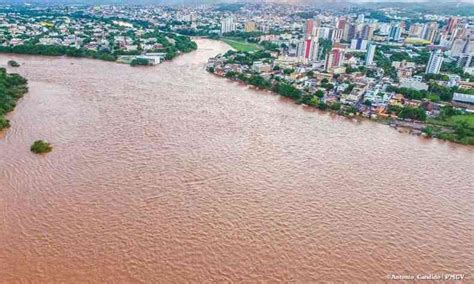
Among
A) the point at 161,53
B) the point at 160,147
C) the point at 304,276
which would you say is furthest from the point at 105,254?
the point at 161,53

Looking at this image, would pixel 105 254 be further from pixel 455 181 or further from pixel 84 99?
pixel 84 99

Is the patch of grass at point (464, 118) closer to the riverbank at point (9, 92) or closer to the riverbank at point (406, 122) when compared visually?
the riverbank at point (406, 122)

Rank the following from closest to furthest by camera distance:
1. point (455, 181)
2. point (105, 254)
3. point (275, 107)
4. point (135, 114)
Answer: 1. point (105, 254)
2. point (455, 181)
3. point (135, 114)
4. point (275, 107)

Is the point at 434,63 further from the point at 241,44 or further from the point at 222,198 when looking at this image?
the point at 222,198

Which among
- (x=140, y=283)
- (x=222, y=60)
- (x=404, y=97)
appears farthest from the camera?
(x=222, y=60)

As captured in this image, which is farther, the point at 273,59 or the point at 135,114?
the point at 273,59

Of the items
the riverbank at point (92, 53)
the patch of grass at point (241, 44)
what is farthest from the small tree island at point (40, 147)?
the patch of grass at point (241, 44)

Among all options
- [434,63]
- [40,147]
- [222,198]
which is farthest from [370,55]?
[40,147]
